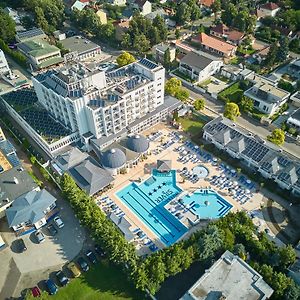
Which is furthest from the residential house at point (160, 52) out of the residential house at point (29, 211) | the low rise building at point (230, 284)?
the low rise building at point (230, 284)

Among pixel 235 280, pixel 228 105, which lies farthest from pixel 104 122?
pixel 235 280

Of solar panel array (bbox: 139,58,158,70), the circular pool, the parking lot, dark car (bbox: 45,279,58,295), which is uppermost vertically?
solar panel array (bbox: 139,58,158,70)

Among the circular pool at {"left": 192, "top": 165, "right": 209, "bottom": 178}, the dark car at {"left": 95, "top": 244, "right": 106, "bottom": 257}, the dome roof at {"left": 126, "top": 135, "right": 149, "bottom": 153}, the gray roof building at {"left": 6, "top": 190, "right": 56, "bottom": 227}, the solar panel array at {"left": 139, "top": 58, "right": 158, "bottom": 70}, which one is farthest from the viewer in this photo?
the solar panel array at {"left": 139, "top": 58, "right": 158, "bottom": 70}

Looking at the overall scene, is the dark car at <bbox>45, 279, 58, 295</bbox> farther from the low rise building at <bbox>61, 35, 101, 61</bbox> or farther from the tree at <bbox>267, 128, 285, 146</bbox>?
the low rise building at <bbox>61, 35, 101, 61</bbox>

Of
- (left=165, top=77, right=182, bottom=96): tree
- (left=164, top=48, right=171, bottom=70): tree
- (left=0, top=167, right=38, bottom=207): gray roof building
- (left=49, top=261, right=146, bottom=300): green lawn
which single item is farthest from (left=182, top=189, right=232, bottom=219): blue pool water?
(left=164, top=48, right=171, bottom=70): tree

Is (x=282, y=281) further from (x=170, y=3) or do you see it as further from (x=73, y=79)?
(x=170, y=3)

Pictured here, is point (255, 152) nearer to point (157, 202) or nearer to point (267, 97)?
point (267, 97)

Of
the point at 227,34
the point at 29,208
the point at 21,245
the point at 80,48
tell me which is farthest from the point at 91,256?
the point at 227,34
